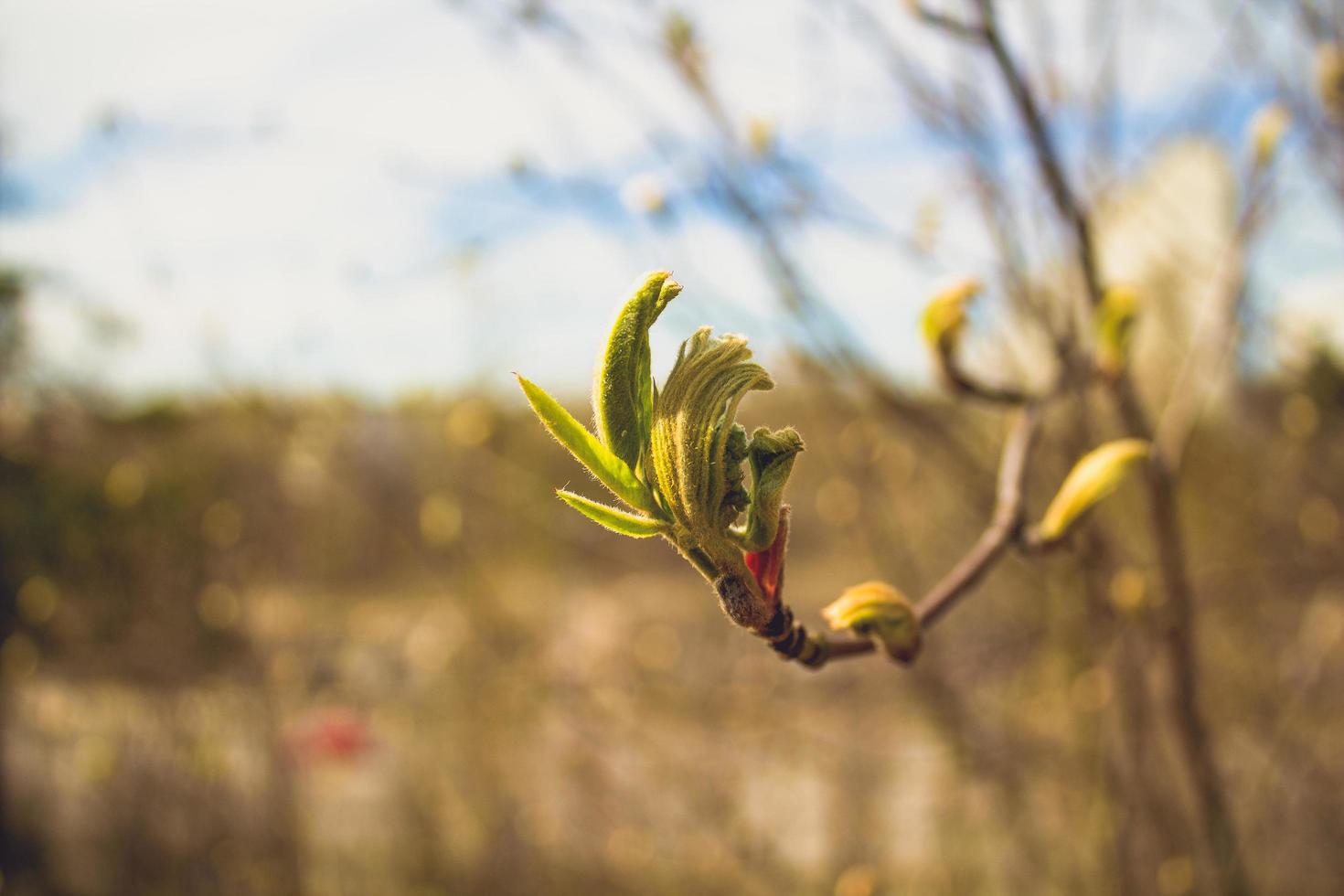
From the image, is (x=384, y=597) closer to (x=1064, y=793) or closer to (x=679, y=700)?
(x=679, y=700)

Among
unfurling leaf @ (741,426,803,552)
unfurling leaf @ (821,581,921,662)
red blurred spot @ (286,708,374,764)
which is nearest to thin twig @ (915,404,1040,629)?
unfurling leaf @ (821,581,921,662)

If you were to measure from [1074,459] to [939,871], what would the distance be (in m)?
1.51

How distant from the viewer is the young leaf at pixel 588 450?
28 cm

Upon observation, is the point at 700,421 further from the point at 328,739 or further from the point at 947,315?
the point at 328,739

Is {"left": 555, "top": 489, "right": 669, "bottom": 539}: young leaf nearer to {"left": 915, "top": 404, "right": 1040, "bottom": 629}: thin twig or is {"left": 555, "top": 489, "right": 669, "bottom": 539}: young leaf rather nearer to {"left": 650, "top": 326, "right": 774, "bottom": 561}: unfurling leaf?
{"left": 650, "top": 326, "right": 774, "bottom": 561}: unfurling leaf

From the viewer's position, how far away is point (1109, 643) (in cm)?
99

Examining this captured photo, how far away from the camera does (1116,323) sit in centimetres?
63

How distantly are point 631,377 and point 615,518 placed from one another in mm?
48

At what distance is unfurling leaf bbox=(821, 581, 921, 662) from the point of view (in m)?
0.37

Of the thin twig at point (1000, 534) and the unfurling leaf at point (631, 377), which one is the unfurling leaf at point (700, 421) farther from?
the thin twig at point (1000, 534)

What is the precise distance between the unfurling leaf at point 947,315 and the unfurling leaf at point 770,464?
25 cm

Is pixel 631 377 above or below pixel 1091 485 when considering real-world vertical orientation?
above

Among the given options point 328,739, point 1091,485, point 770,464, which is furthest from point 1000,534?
point 328,739

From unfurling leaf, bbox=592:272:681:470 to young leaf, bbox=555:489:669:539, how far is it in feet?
0.06
